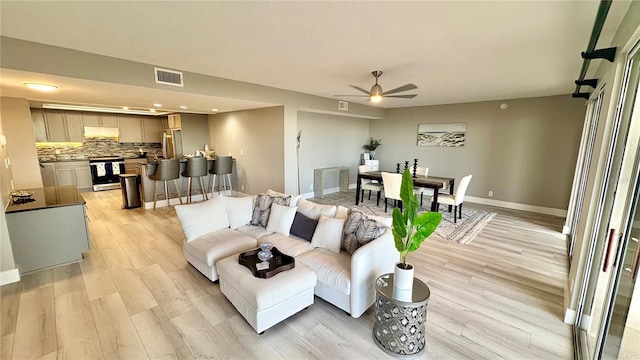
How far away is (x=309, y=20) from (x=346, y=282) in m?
2.23

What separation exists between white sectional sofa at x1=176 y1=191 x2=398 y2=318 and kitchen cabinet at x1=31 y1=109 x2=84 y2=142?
6753mm

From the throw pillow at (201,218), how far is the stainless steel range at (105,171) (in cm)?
627

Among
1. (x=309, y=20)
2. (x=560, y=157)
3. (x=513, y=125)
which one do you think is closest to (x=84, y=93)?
(x=309, y=20)

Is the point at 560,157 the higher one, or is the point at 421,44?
the point at 421,44

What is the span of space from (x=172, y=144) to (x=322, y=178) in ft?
15.4

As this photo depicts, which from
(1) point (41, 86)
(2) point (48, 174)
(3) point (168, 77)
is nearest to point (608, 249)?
(3) point (168, 77)

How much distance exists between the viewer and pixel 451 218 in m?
5.09

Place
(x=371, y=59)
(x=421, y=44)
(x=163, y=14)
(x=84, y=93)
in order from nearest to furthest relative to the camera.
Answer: (x=163, y=14) < (x=421, y=44) < (x=371, y=59) < (x=84, y=93)

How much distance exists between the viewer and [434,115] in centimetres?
694

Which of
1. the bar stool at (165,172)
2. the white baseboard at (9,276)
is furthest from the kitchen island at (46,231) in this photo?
the bar stool at (165,172)

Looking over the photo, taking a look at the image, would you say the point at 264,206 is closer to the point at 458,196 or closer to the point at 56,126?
the point at 458,196

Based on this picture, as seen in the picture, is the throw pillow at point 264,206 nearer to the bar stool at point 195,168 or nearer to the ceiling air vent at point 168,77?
the ceiling air vent at point 168,77

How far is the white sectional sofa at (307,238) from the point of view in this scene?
2.28 metres

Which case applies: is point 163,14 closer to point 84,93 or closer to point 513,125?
point 84,93
